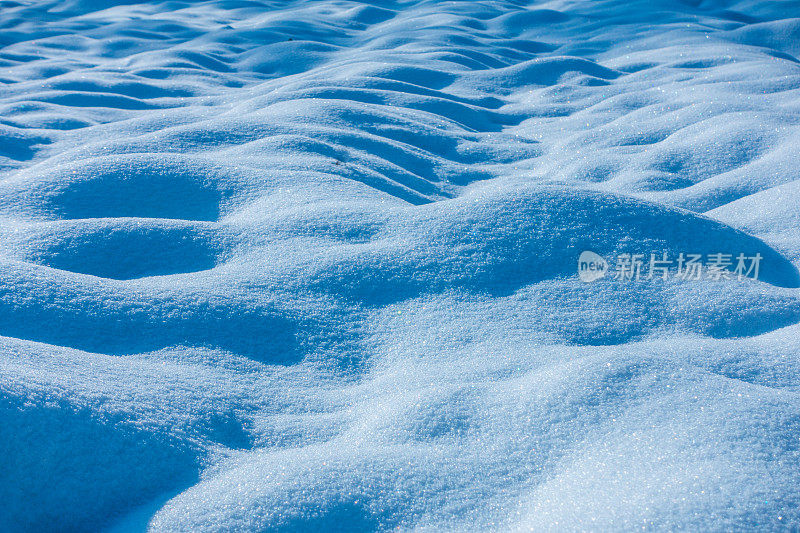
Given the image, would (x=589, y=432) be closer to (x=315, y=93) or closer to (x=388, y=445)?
(x=388, y=445)

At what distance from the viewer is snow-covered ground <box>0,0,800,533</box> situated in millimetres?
898

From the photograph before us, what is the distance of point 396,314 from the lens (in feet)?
4.62

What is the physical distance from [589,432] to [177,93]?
2.95 meters

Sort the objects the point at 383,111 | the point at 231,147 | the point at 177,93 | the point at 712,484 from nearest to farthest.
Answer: the point at 712,484 → the point at 231,147 → the point at 383,111 → the point at 177,93

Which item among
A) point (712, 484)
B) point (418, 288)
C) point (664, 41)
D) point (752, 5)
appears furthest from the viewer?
point (752, 5)

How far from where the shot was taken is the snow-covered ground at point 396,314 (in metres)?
0.90

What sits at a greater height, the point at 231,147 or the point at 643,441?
the point at 231,147

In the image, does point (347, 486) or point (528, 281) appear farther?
point (528, 281)

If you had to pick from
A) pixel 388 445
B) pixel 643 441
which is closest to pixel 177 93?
pixel 388 445

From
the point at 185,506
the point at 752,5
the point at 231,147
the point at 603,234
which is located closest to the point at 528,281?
the point at 603,234

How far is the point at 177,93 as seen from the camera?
10.7 ft

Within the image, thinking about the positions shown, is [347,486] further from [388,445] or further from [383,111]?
[383,111]

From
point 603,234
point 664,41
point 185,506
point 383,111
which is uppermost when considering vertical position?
point 664,41

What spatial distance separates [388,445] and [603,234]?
841 millimetres
